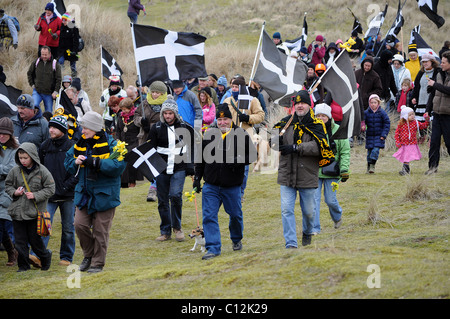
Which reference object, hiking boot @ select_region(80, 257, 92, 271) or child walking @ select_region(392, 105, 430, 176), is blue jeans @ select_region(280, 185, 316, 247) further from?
child walking @ select_region(392, 105, 430, 176)

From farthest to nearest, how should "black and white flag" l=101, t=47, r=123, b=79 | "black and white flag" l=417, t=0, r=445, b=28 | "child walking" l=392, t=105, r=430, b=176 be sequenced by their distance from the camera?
1. "black and white flag" l=101, t=47, r=123, b=79
2. "black and white flag" l=417, t=0, r=445, b=28
3. "child walking" l=392, t=105, r=430, b=176

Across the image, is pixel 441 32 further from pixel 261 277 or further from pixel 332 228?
pixel 261 277

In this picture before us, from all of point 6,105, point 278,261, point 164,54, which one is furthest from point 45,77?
point 278,261

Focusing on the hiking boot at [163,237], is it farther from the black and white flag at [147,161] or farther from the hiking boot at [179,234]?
the black and white flag at [147,161]

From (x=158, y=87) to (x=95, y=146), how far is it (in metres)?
3.42

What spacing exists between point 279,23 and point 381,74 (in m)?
17.1

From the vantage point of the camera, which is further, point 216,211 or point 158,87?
point 158,87

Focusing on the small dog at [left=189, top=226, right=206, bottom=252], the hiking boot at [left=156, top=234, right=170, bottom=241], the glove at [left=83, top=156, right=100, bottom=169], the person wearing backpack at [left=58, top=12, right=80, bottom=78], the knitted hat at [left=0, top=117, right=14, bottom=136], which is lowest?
the hiking boot at [left=156, top=234, right=170, bottom=241]

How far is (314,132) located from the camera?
369 inches

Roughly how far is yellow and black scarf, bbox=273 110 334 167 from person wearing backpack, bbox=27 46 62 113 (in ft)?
29.6

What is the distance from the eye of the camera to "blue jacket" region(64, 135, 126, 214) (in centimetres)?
895

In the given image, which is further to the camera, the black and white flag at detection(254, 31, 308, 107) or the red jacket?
the red jacket

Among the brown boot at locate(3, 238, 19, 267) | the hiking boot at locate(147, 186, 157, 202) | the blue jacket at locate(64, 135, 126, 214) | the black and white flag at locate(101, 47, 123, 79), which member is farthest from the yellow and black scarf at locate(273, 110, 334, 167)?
the black and white flag at locate(101, 47, 123, 79)

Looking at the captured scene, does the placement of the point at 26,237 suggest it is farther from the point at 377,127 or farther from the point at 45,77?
the point at 377,127
